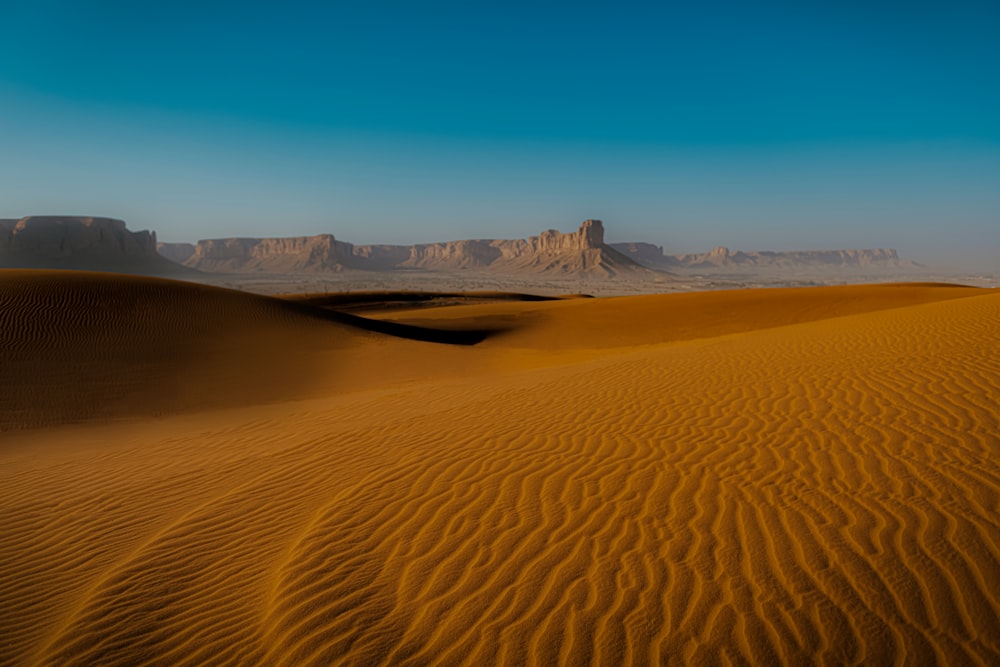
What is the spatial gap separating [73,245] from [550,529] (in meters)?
182

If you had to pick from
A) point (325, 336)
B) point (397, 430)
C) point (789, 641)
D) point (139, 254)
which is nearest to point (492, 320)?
point (325, 336)

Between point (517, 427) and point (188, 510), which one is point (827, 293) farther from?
point (188, 510)

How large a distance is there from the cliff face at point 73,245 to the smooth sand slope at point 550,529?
161 m

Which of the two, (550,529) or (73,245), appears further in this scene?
(73,245)

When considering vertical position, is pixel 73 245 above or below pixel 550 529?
above

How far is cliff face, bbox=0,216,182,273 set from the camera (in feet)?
429

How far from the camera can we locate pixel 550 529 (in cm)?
407

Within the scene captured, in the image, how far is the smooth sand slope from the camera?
2.96m

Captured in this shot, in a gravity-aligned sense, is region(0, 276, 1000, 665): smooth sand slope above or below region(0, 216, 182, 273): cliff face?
below

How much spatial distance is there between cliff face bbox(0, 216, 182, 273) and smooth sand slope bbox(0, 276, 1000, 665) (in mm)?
161384

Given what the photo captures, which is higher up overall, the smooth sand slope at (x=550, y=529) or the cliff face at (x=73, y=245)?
the cliff face at (x=73, y=245)

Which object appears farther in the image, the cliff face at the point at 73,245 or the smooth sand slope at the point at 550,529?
the cliff face at the point at 73,245

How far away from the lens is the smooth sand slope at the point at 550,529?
9.72ft

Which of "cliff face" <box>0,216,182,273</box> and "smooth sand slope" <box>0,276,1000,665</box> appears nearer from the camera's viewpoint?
"smooth sand slope" <box>0,276,1000,665</box>
